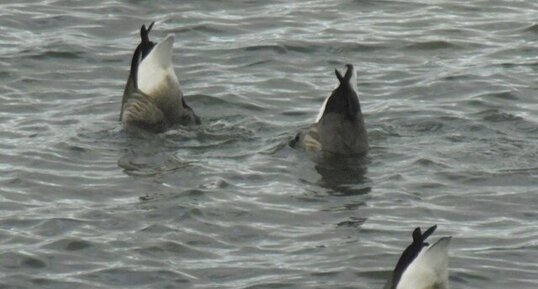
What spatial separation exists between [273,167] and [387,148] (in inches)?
45.6

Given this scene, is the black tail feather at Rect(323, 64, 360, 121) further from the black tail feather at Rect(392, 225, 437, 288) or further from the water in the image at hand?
the black tail feather at Rect(392, 225, 437, 288)

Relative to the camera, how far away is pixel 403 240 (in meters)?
11.2

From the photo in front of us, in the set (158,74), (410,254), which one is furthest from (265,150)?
(410,254)

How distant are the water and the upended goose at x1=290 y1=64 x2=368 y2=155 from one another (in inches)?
6.2

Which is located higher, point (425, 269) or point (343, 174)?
point (425, 269)

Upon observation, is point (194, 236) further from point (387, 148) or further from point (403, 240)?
point (387, 148)

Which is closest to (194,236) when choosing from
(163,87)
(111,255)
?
(111,255)

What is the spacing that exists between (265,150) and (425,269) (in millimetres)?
4424

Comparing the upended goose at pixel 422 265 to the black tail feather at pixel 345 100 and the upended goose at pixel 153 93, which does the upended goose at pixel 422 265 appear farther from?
the upended goose at pixel 153 93

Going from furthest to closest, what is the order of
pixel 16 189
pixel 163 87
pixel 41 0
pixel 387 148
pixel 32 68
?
1. pixel 41 0
2. pixel 32 68
3. pixel 163 87
4. pixel 387 148
5. pixel 16 189

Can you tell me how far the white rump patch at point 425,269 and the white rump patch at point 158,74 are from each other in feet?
18.5

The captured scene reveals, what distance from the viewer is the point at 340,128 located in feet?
45.5

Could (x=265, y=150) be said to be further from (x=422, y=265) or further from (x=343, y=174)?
(x=422, y=265)

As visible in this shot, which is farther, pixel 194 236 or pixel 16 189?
pixel 16 189
